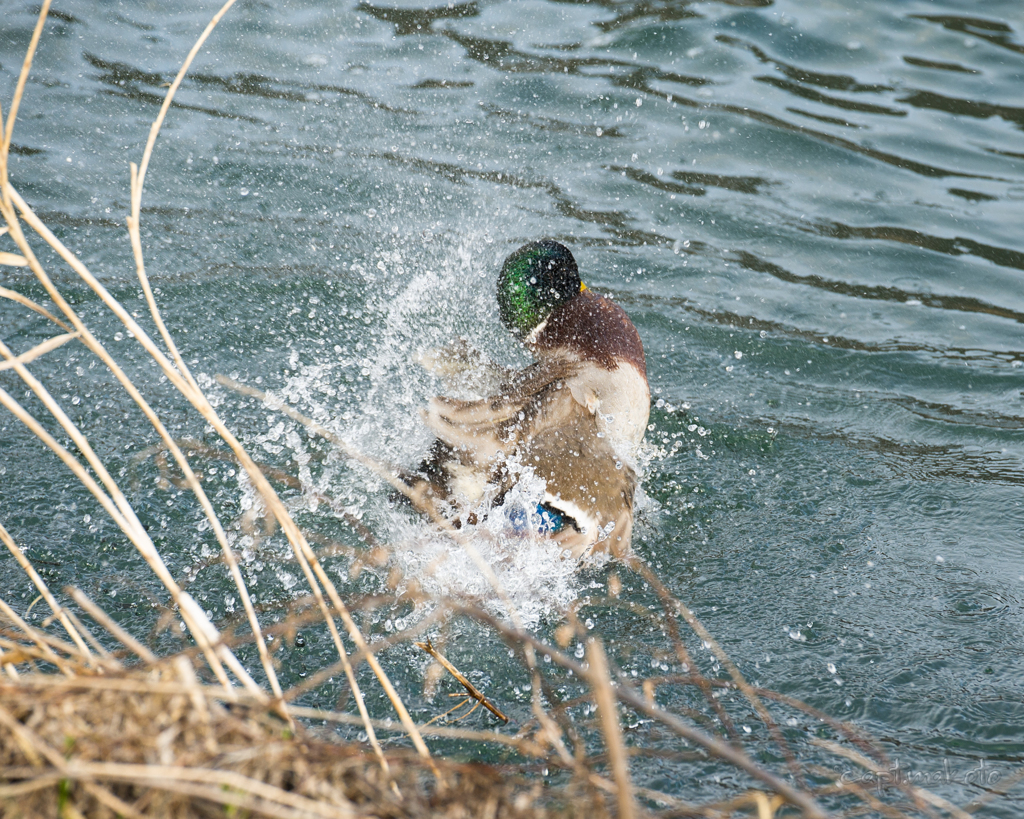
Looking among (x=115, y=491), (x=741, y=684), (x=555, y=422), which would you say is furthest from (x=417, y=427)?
(x=741, y=684)

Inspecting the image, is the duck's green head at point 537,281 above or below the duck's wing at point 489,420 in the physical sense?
above

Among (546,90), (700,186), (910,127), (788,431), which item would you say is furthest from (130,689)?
(910,127)

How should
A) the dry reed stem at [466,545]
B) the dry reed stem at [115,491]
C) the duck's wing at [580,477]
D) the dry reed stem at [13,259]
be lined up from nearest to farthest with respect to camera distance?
the dry reed stem at [466,545]
the dry reed stem at [115,491]
the dry reed stem at [13,259]
the duck's wing at [580,477]

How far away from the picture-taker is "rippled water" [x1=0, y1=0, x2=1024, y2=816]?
8.98 feet

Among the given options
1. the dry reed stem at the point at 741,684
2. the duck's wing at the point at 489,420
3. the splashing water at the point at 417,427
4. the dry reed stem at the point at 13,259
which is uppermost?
the dry reed stem at the point at 13,259

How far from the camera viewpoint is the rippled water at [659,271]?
274cm

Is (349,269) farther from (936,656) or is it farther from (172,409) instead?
(936,656)

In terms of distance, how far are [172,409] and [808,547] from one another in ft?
7.94

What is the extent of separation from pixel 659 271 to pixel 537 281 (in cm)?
165

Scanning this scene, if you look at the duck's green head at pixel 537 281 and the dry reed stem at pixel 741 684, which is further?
the duck's green head at pixel 537 281

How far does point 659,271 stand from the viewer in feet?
15.5

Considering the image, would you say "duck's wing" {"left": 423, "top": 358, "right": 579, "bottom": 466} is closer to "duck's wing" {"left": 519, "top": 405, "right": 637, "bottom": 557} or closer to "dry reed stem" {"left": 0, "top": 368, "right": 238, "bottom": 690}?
"duck's wing" {"left": 519, "top": 405, "right": 637, "bottom": 557}

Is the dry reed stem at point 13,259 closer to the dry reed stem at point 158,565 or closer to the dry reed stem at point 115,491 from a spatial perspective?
the dry reed stem at point 115,491

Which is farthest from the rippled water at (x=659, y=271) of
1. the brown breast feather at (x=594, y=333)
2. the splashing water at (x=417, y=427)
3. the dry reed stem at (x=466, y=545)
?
the dry reed stem at (x=466, y=545)
